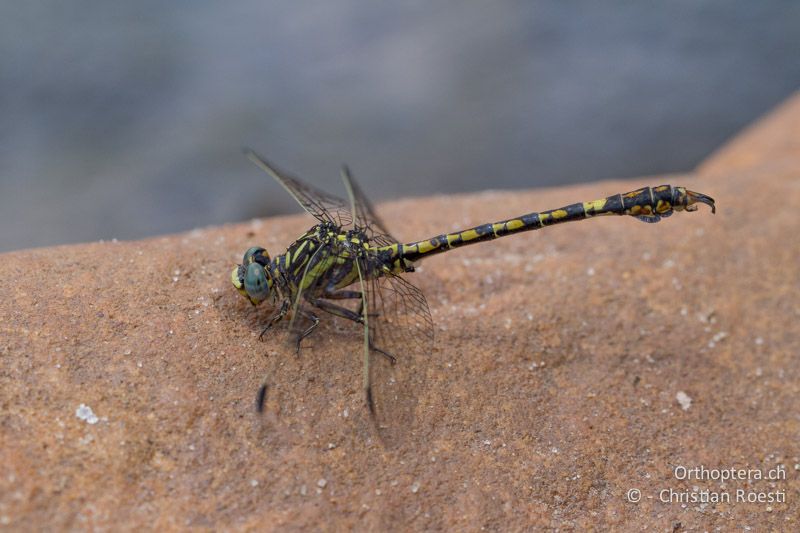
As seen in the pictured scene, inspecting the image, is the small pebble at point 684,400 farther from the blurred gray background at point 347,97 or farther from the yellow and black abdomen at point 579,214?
the blurred gray background at point 347,97

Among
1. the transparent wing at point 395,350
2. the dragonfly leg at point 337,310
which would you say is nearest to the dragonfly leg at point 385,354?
the transparent wing at point 395,350

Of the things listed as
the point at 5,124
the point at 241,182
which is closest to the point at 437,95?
the point at 241,182

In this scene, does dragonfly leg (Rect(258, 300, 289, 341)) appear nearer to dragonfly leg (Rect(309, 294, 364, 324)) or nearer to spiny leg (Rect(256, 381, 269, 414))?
dragonfly leg (Rect(309, 294, 364, 324))

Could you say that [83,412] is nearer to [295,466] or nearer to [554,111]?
[295,466]

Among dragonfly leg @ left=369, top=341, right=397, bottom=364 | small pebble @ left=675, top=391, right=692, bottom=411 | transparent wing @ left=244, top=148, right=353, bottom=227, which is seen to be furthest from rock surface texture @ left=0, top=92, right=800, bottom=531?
transparent wing @ left=244, top=148, right=353, bottom=227

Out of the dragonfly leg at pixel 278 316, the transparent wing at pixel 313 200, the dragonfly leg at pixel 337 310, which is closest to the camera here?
the dragonfly leg at pixel 278 316

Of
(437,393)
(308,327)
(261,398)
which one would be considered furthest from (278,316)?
(437,393)

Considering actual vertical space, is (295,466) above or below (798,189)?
below

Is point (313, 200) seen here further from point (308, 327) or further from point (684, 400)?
point (684, 400)

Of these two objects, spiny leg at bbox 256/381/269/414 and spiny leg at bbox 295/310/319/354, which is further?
spiny leg at bbox 295/310/319/354
